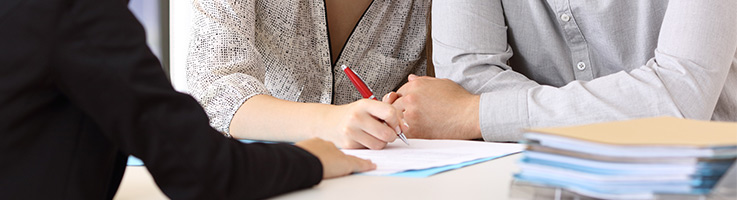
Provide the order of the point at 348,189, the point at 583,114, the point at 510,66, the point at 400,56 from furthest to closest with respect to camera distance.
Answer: the point at 400,56 → the point at 510,66 → the point at 583,114 → the point at 348,189

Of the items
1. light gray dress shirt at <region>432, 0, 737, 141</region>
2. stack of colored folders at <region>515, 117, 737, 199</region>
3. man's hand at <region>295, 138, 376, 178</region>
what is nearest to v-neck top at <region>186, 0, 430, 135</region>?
light gray dress shirt at <region>432, 0, 737, 141</region>

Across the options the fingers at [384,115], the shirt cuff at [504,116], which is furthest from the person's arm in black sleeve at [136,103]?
the shirt cuff at [504,116]

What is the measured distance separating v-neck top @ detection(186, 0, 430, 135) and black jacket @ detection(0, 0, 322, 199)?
0.68 metres

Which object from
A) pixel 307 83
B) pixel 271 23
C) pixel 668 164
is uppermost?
pixel 668 164

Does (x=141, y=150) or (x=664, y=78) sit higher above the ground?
(x=141, y=150)

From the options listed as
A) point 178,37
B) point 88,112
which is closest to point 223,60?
point 88,112

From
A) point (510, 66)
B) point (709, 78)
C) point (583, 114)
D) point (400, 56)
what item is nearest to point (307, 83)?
point (400, 56)

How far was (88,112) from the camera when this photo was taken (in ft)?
1.65

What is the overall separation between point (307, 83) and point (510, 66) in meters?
0.46

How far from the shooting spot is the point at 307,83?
153 centimetres

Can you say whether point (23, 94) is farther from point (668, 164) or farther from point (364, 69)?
point (364, 69)

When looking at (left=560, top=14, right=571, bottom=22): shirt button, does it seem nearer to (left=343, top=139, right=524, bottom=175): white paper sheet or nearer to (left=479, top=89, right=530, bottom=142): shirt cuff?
(left=479, top=89, right=530, bottom=142): shirt cuff

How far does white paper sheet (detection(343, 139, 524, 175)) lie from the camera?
76 centimetres

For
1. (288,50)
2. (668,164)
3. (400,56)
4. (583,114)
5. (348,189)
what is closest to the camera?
(668,164)
